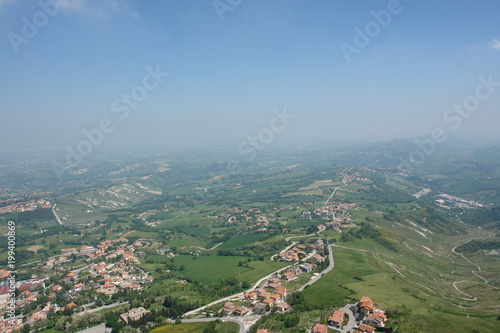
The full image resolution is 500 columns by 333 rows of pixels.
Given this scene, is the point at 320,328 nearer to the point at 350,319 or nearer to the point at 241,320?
the point at 350,319

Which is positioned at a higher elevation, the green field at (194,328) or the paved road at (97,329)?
the green field at (194,328)

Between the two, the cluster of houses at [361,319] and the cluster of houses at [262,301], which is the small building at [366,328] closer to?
the cluster of houses at [361,319]

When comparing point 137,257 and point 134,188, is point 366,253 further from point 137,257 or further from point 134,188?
point 134,188

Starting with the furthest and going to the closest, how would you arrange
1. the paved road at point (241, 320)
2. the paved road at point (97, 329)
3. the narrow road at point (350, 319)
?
the paved road at point (97, 329) → the paved road at point (241, 320) → the narrow road at point (350, 319)

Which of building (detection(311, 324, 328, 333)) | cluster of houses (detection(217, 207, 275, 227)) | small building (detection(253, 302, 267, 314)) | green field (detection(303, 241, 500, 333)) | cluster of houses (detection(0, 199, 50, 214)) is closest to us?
building (detection(311, 324, 328, 333))

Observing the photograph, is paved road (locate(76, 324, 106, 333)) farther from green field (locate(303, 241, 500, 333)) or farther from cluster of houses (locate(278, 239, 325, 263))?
cluster of houses (locate(278, 239, 325, 263))

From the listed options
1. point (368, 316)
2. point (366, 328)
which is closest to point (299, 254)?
point (368, 316)

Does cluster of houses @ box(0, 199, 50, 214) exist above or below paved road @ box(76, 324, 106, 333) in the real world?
above

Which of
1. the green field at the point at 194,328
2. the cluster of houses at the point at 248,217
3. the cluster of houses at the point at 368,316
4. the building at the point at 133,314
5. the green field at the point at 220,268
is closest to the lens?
the cluster of houses at the point at 368,316

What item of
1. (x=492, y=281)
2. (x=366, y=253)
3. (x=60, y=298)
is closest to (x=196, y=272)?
(x=60, y=298)

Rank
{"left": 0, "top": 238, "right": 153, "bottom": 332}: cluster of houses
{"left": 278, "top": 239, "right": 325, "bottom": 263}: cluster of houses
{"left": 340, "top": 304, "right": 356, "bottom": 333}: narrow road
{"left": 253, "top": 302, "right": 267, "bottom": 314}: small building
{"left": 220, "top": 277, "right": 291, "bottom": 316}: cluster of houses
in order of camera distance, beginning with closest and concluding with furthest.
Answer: {"left": 340, "top": 304, "right": 356, "bottom": 333}: narrow road, {"left": 253, "top": 302, "right": 267, "bottom": 314}: small building, {"left": 220, "top": 277, "right": 291, "bottom": 316}: cluster of houses, {"left": 0, "top": 238, "right": 153, "bottom": 332}: cluster of houses, {"left": 278, "top": 239, "right": 325, "bottom": 263}: cluster of houses

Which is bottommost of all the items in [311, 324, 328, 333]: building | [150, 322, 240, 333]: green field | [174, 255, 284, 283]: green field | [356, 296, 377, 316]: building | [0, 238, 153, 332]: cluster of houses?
[174, 255, 284, 283]: green field

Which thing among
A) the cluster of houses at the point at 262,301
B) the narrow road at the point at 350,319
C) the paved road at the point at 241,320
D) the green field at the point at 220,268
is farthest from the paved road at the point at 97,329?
the narrow road at the point at 350,319

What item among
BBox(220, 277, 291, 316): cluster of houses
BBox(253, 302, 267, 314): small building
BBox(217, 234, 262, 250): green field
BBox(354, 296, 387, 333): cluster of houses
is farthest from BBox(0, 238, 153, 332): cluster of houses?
BBox(354, 296, 387, 333): cluster of houses
